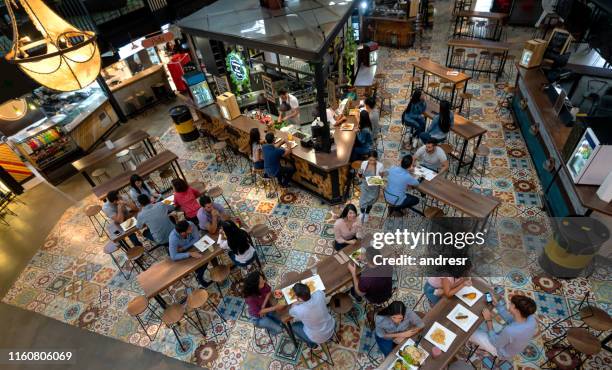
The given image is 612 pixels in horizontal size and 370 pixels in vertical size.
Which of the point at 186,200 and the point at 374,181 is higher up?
the point at 374,181

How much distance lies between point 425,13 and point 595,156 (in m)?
Answer: 12.3

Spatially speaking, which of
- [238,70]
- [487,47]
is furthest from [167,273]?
[487,47]

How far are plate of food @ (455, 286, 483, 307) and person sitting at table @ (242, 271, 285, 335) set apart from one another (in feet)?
8.08

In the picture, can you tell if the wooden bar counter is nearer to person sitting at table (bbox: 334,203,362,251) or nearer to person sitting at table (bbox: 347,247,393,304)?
person sitting at table (bbox: 334,203,362,251)

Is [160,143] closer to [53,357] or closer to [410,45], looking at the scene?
[53,357]

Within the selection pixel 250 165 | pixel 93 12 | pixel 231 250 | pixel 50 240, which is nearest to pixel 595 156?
pixel 231 250

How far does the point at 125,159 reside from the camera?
29.6ft

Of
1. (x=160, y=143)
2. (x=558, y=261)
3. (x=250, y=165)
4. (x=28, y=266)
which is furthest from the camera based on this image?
(x=160, y=143)

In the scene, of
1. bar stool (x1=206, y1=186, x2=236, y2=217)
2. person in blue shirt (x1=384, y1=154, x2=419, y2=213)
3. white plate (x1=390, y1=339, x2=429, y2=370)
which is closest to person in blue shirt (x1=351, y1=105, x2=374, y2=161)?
person in blue shirt (x1=384, y1=154, x2=419, y2=213)

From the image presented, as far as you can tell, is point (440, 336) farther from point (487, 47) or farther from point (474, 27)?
point (474, 27)

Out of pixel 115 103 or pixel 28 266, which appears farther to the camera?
pixel 115 103

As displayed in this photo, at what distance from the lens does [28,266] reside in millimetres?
7766

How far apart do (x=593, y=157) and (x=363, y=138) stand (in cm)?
401

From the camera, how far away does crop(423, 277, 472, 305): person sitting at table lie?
4.48 metres
